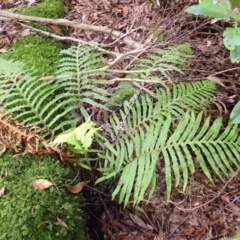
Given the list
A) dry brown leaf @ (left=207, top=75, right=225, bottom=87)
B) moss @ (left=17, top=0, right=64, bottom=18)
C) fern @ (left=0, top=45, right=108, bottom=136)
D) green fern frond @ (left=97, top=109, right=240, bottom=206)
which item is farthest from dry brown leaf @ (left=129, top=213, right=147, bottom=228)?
moss @ (left=17, top=0, right=64, bottom=18)

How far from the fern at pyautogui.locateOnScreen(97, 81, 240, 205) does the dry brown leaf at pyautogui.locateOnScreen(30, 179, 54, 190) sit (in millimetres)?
293

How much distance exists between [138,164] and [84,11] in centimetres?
221

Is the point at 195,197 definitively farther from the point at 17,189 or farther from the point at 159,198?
the point at 17,189

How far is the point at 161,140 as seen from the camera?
248 cm

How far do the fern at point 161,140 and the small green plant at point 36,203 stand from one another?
24 cm

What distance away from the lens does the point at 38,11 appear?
3.68 m

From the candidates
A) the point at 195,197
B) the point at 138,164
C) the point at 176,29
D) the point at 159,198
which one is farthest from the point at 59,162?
the point at 176,29

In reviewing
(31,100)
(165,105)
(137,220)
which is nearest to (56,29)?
(31,100)

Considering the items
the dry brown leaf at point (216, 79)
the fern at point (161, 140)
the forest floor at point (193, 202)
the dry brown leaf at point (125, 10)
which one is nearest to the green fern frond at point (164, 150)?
the fern at point (161, 140)

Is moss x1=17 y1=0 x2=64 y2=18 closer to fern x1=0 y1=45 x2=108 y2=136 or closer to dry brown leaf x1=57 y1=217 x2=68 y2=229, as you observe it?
fern x1=0 y1=45 x2=108 y2=136

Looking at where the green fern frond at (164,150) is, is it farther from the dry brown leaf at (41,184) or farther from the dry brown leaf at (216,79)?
the dry brown leaf at (216,79)

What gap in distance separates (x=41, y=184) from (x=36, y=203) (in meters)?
0.11

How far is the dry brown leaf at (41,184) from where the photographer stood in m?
2.36

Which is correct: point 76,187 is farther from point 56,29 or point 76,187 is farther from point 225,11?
point 56,29
